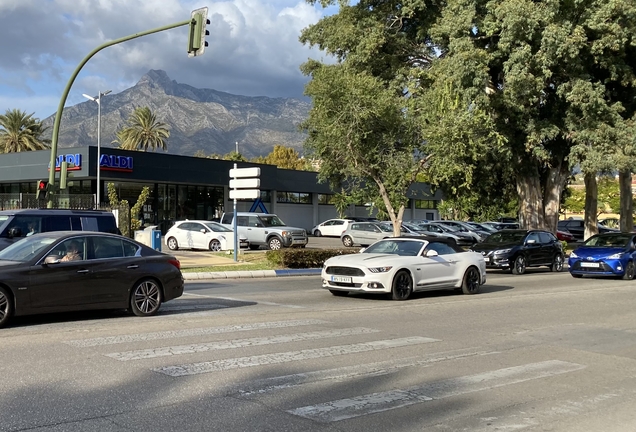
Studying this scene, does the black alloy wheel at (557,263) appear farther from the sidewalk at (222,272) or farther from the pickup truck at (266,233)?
the pickup truck at (266,233)

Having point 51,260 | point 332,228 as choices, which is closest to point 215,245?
point 332,228

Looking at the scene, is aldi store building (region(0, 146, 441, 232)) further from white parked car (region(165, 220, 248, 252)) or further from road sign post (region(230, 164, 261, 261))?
road sign post (region(230, 164, 261, 261))

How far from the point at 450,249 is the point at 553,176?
884 inches

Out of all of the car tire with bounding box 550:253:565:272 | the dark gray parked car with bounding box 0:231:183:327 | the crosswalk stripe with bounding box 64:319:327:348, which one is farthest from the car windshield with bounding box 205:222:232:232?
the crosswalk stripe with bounding box 64:319:327:348

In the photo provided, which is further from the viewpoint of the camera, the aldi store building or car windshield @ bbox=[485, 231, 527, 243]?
the aldi store building

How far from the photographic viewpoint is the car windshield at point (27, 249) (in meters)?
10.8

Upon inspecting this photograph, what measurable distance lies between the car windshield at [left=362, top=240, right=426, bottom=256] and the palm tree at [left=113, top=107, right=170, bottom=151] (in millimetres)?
60642

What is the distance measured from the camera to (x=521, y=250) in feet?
81.0

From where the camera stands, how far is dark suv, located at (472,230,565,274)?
24.4m

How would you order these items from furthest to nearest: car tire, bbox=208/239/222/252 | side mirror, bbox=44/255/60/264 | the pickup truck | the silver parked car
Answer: the silver parked car
the pickup truck
car tire, bbox=208/239/222/252
side mirror, bbox=44/255/60/264

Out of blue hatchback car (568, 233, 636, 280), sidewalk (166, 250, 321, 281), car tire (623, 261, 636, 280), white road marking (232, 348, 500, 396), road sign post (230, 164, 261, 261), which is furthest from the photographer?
road sign post (230, 164, 261, 261)

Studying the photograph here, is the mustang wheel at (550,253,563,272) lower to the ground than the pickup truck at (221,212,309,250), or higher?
lower

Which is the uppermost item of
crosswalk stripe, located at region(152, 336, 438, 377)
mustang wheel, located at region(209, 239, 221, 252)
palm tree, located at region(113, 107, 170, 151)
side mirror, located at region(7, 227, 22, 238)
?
palm tree, located at region(113, 107, 170, 151)

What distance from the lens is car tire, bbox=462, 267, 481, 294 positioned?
16859mm
